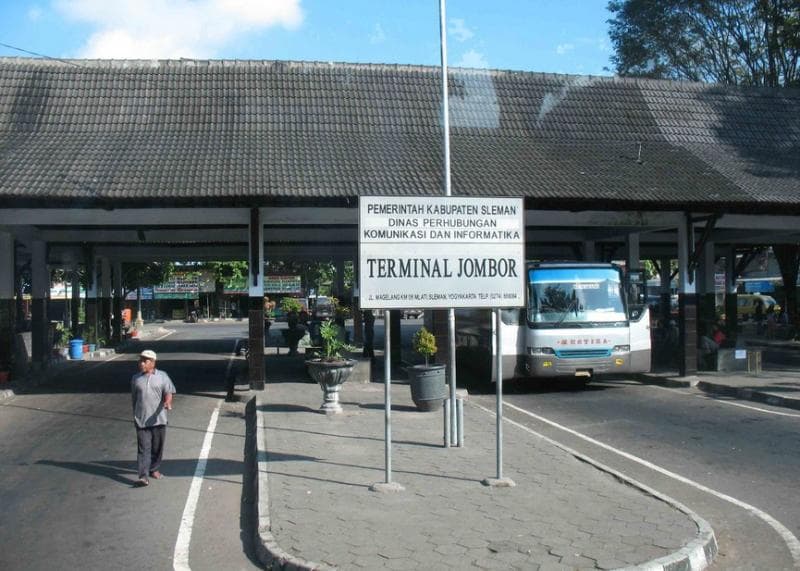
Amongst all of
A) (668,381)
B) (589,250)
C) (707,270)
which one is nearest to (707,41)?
(707,270)

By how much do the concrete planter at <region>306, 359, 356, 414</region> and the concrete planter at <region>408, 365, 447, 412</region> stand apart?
1102mm

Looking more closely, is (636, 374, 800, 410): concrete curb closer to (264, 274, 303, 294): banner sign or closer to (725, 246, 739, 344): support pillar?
(725, 246, 739, 344): support pillar

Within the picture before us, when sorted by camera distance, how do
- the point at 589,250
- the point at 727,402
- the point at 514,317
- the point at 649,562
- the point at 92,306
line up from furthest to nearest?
1. the point at 92,306
2. the point at 589,250
3. the point at 514,317
4. the point at 727,402
5. the point at 649,562

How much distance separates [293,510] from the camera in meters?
7.19

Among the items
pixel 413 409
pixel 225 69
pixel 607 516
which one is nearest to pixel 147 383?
pixel 607 516

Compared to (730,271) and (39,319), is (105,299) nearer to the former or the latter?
(39,319)

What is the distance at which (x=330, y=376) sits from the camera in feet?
44.5

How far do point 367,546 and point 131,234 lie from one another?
20.0 metres

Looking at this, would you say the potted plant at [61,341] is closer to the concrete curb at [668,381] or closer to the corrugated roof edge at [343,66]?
the corrugated roof edge at [343,66]

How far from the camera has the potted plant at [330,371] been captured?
533 inches

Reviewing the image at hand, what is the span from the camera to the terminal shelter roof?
55.6ft

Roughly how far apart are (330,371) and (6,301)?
36.1ft

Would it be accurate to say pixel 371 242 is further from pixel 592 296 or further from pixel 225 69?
pixel 225 69

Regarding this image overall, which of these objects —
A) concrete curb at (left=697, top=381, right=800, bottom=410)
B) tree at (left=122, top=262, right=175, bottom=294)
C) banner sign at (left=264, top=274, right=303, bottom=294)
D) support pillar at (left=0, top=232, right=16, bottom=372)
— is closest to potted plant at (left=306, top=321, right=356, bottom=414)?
concrete curb at (left=697, top=381, right=800, bottom=410)
